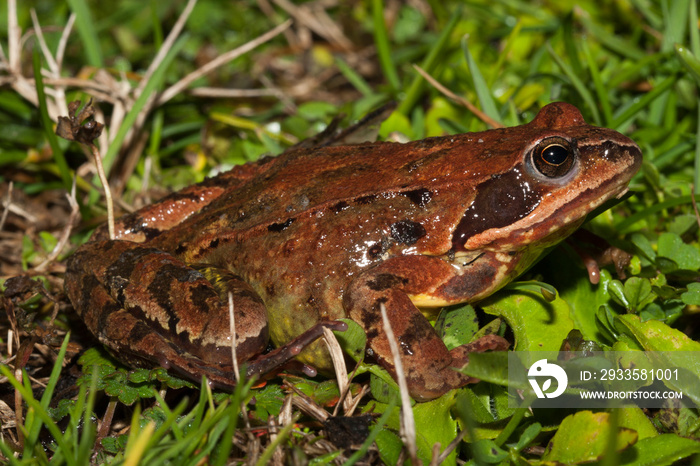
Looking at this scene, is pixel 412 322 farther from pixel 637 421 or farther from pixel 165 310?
pixel 165 310

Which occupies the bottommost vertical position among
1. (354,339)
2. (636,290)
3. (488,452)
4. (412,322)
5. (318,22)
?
(488,452)

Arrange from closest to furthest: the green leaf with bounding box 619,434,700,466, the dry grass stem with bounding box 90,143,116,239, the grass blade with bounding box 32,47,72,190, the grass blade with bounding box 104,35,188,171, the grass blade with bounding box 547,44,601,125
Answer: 1. the green leaf with bounding box 619,434,700,466
2. the dry grass stem with bounding box 90,143,116,239
3. the grass blade with bounding box 32,47,72,190
4. the grass blade with bounding box 547,44,601,125
5. the grass blade with bounding box 104,35,188,171

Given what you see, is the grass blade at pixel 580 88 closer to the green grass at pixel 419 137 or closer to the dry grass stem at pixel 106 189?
the green grass at pixel 419 137

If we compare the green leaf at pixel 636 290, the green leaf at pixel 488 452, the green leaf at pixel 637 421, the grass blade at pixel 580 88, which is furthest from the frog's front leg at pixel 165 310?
the grass blade at pixel 580 88

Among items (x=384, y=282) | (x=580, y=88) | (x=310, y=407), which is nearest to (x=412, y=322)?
(x=384, y=282)

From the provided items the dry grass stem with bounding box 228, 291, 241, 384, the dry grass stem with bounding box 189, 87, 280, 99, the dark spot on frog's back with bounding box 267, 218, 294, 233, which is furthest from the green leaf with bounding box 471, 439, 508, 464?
the dry grass stem with bounding box 189, 87, 280, 99

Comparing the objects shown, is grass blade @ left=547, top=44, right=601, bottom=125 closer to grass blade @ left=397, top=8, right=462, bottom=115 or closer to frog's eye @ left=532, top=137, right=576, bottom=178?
grass blade @ left=397, top=8, right=462, bottom=115
